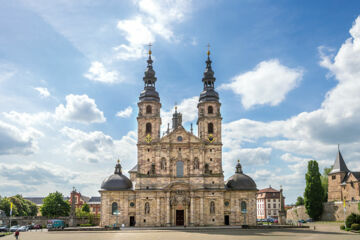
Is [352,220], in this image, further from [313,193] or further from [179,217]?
[313,193]

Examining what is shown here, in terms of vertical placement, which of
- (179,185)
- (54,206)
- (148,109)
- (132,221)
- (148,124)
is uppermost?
(148,109)

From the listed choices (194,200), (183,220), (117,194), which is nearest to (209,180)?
(194,200)

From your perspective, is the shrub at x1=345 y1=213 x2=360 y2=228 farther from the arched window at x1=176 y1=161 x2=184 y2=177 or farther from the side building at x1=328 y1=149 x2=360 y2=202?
the side building at x1=328 y1=149 x2=360 y2=202

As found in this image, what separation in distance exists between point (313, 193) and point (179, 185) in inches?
1173

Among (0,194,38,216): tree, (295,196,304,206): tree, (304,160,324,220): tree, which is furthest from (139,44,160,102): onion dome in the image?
(295,196,304,206): tree

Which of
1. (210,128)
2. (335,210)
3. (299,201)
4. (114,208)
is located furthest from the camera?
(299,201)

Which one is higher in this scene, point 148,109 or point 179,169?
point 148,109

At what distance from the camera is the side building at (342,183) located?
66438 millimetres

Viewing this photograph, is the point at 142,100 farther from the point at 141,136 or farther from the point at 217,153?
the point at 217,153

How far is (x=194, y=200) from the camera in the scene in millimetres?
55250

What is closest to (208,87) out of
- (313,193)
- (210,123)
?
(210,123)

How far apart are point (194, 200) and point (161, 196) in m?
5.27

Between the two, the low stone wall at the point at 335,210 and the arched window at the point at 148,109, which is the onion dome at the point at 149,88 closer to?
the arched window at the point at 148,109

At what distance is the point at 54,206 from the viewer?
252 feet
